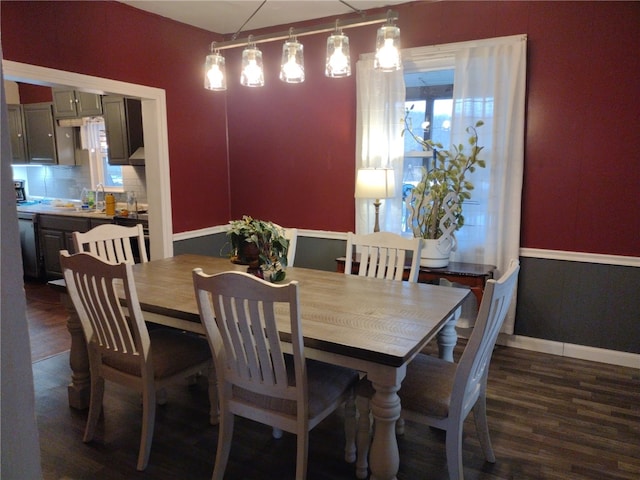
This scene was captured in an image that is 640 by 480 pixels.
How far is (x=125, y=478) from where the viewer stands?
208 cm

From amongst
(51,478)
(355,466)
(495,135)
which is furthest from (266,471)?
(495,135)

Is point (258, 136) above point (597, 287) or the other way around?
above

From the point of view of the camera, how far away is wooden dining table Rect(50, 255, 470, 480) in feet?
5.59

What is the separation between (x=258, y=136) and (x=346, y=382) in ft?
10.2

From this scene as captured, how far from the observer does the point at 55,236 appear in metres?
5.19

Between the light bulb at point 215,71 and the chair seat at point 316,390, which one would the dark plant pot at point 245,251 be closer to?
the chair seat at point 316,390

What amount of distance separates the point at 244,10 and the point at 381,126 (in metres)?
1.46

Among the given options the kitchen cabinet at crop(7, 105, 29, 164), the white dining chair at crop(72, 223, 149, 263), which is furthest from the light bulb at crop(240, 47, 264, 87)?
the kitchen cabinet at crop(7, 105, 29, 164)

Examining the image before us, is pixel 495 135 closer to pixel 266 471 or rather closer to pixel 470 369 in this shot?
pixel 470 369

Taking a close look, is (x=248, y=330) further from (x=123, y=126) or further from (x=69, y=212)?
(x=69, y=212)

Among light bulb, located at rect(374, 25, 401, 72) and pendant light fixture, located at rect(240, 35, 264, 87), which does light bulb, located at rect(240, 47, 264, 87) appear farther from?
light bulb, located at rect(374, 25, 401, 72)

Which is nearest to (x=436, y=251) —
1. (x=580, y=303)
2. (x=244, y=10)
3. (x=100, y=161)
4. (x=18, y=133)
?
(x=580, y=303)

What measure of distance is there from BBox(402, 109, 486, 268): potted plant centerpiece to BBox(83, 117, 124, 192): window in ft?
12.3

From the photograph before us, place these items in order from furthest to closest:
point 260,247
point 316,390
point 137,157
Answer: point 137,157, point 260,247, point 316,390
